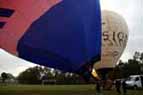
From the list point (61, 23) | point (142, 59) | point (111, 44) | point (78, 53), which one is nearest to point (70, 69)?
point (78, 53)

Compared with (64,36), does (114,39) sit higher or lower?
higher

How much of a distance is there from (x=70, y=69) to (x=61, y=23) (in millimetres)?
702

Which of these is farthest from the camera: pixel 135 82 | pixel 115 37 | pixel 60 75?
pixel 60 75

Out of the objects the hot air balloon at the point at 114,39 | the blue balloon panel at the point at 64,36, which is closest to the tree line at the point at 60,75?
the hot air balloon at the point at 114,39

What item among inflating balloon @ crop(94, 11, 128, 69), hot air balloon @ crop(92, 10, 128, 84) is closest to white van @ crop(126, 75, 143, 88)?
hot air balloon @ crop(92, 10, 128, 84)

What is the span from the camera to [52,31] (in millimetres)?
6801

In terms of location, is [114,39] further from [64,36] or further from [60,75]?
[60,75]

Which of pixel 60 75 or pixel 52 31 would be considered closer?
pixel 52 31

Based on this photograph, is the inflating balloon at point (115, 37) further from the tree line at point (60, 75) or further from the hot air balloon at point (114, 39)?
the tree line at point (60, 75)

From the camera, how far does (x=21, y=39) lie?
7055 mm

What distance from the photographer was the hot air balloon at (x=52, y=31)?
6820 mm

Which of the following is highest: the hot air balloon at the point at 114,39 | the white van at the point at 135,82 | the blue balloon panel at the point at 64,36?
the hot air balloon at the point at 114,39

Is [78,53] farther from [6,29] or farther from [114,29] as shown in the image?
[114,29]

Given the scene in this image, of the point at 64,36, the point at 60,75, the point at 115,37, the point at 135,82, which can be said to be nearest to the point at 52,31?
the point at 64,36
